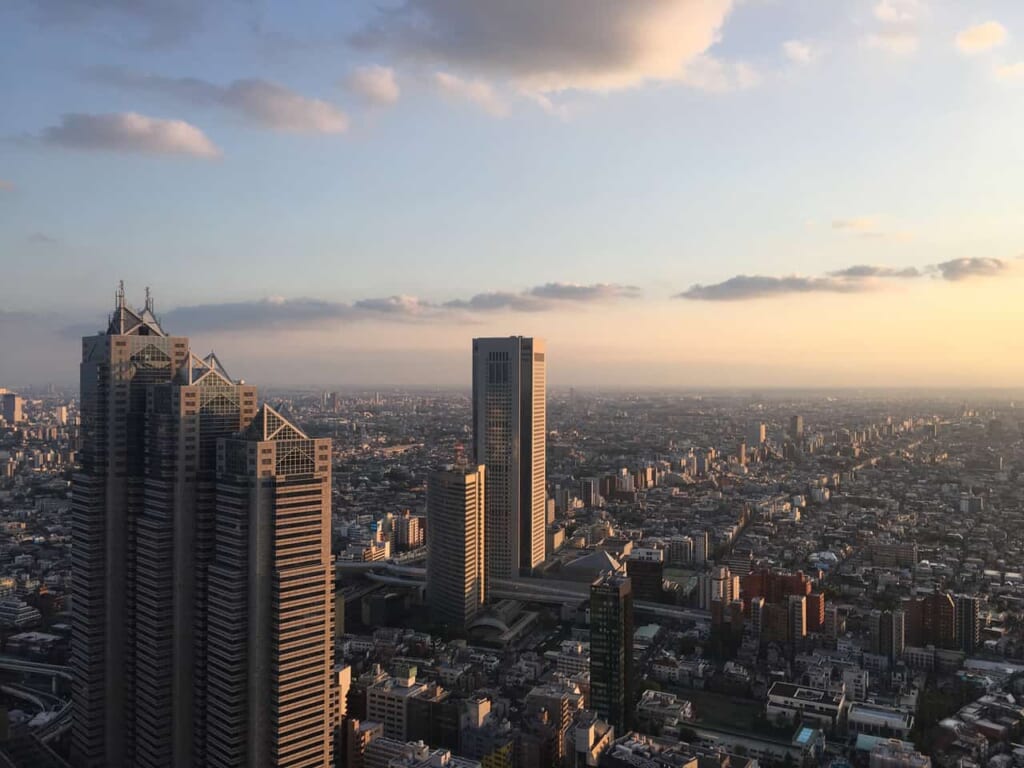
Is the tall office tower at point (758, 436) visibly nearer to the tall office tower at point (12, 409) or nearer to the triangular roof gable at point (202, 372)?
the tall office tower at point (12, 409)

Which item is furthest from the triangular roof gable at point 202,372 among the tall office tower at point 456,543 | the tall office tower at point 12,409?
the tall office tower at point 12,409

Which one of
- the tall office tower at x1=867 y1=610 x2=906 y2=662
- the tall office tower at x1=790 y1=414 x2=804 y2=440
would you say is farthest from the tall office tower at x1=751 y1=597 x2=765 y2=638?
the tall office tower at x1=790 y1=414 x2=804 y2=440

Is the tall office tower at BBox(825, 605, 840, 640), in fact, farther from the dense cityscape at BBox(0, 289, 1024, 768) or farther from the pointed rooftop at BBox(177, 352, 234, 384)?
the pointed rooftop at BBox(177, 352, 234, 384)

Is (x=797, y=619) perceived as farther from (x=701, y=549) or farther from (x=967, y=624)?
(x=701, y=549)

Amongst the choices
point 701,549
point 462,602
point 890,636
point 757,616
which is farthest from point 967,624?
point 462,602

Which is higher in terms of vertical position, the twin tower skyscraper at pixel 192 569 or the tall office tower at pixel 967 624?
the twin tower skyscraper at pixel 192 569
